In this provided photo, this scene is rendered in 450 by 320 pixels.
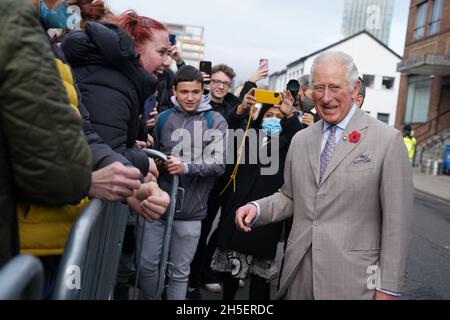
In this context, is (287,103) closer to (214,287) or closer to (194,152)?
(194,152)

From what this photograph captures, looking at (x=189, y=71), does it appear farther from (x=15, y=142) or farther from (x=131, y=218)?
(x=15, y=142)

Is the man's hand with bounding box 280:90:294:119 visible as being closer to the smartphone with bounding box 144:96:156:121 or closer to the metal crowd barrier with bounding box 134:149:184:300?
the metal crowd barrier with bounding box 134:149:184:300

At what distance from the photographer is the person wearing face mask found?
3594 millimetres

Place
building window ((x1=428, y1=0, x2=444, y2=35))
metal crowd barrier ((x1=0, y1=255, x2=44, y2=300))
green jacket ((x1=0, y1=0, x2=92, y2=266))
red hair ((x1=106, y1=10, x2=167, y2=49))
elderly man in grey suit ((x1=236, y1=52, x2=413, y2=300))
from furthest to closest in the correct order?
building window ((x1=428, y1=0, x2=444, y2=35)), red hair ((x1=106, y1=10, x2=167, y2=49)), elderly man in grey suit ((x1=236, y1=52, x2=413, y2=300)), green jacket ((x1=0, y1=0, x2=92, y2=266)), metal crowd barrier ((x1=0, y1=255, x2=44, y2=300))

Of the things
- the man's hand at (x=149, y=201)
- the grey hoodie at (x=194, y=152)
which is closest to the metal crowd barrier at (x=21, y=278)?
the man's hand at (x=149, y=201)

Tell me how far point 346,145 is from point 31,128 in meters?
1.58

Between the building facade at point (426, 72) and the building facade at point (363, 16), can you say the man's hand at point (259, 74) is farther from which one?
the building facade at point (363, 16)

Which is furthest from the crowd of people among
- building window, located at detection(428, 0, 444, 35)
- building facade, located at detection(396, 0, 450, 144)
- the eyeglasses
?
building window, located at detection(428, 0, 444, 35)

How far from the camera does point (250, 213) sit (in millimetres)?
2555

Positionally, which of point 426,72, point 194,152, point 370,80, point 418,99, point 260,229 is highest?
point 370,80

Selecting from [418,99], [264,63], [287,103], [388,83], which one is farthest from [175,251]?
[388,83]

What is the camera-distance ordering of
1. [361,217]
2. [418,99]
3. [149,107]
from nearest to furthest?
[361,217] < [149,107] < [418,99]

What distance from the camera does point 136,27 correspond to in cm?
253

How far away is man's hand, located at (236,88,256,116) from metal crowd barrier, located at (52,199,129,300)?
1.69 meters
